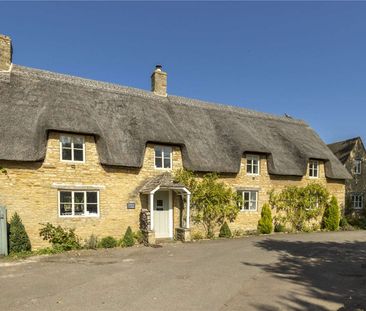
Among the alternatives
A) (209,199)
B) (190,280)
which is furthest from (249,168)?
(190,280)

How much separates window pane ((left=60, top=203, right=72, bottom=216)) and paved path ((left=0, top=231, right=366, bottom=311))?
2.18 meters

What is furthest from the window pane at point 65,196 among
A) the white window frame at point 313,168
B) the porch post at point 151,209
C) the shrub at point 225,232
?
the white window frame at point 313,168

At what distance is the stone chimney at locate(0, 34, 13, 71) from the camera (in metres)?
16.3

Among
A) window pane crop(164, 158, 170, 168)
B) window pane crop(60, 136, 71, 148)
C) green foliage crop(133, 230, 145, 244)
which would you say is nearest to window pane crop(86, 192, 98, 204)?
window pane crop(60, 136, 71, 148)

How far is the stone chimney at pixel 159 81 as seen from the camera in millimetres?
21328

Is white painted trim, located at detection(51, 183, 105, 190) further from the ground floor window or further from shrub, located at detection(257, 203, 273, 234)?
shrub, located at detection(257, 203, 273, 234)

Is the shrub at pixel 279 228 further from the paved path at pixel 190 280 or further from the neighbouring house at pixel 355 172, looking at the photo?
the neighbouring house at pixel 355 172

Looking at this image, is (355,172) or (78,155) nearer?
(78,155)

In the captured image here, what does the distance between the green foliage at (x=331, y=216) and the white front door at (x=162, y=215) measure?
12213 mm

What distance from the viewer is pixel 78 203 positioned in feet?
50.4

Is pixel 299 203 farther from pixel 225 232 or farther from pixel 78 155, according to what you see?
pixel 78 155

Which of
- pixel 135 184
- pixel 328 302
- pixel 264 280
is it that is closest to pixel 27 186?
pixel 135 184

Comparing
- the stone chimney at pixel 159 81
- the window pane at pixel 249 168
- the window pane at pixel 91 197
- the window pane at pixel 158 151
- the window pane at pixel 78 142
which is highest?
Result: the stone chimney at pixel 159 81

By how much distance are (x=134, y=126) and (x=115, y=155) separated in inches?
90.7
